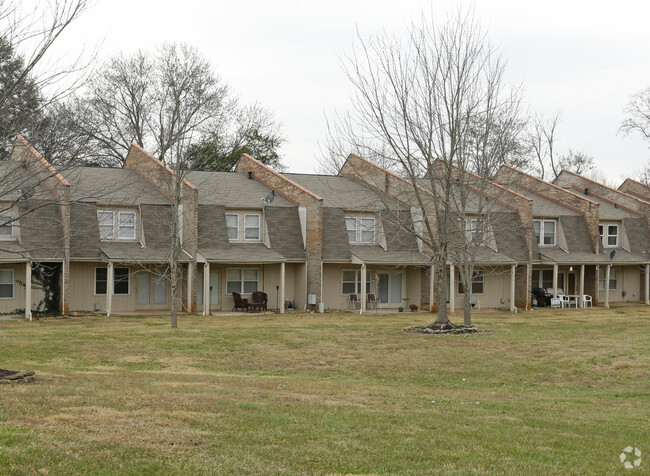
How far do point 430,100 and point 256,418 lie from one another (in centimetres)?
1576

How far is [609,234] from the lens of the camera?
4369cm

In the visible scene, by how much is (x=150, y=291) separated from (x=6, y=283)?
19.8 feet

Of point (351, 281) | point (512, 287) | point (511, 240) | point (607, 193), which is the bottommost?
point (512, 287)

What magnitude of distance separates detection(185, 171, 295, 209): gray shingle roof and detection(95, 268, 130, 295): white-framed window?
4.70 metres

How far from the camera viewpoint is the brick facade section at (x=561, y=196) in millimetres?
41438

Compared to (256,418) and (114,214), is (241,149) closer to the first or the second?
(114,214)

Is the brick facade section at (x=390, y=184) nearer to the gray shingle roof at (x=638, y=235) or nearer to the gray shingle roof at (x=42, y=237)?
the gray shingle roof at (x=42, y=237)

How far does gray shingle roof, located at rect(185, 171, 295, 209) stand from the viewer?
34.8 meters

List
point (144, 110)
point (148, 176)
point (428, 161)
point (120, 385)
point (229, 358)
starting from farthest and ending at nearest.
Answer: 1. point (144, 110)
2. point (148, 176)
3. point (428, 161)
4. point (229, 358)
5. point (120, 385)

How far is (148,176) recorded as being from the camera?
35.4m

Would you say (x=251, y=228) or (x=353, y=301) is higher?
(x=251, y=228)

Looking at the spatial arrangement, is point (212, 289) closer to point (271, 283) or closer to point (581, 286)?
point (271, 283)

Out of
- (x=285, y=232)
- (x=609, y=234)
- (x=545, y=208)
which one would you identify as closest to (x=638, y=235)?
(x=609, y=234)

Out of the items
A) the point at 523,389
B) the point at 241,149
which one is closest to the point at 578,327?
the point at 523,389
